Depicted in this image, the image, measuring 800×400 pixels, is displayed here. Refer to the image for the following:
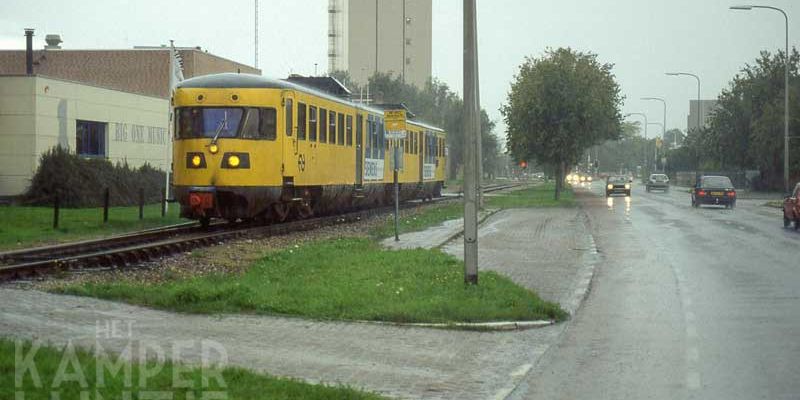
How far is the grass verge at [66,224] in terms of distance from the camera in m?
25.9

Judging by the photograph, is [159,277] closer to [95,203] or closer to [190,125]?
[190,125]

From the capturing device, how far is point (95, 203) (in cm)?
4247

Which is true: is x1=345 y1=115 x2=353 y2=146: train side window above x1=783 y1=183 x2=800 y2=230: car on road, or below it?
above

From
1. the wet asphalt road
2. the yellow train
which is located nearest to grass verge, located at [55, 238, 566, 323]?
the wet asphalt road

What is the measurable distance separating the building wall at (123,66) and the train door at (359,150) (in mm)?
32541

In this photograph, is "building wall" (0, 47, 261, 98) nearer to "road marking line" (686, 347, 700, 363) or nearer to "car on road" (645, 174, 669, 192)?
"car on road" (645, 174, 669, 192)

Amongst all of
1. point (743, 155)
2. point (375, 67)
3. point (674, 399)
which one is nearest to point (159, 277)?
point (674, 399)

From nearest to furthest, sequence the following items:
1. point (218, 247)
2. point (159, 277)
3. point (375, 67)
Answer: point (159, 277)
point (218, 247)
point (375, 67)

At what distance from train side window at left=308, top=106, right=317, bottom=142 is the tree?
32.3 m

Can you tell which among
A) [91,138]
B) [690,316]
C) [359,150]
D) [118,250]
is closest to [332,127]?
[359,150]

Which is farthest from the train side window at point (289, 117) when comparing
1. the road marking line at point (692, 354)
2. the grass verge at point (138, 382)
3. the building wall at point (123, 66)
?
the building wall at point (123, 66)

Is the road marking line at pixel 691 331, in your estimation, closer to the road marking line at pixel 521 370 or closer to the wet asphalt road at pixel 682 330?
the wet asphalt road at pixel 682 330

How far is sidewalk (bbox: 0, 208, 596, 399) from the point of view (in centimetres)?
993

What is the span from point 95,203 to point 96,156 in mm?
5792
